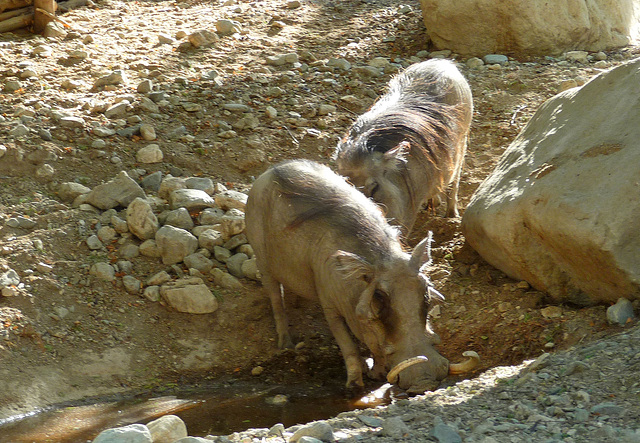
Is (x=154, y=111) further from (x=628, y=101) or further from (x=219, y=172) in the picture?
(x=628, y=101)

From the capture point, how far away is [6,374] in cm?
464

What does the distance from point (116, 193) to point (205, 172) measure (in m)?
0.81

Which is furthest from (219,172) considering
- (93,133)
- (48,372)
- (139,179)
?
(48,372)

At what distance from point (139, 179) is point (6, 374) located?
2140 millimetres

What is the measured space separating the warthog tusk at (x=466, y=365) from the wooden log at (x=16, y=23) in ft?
21.4

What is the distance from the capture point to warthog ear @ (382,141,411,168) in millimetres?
5598

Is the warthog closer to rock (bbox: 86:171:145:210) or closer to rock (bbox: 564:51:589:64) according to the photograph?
rock (bbox: 86:171:145:210)

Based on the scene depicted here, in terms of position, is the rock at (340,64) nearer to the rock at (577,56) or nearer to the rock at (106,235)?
the rock at (577,56)

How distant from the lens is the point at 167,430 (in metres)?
3.47

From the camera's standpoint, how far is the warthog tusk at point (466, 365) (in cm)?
441

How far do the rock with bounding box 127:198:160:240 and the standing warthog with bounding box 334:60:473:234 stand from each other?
56.9 inches

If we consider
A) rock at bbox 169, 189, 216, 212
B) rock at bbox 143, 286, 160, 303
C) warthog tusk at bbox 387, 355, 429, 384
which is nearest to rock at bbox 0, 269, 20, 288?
rock at bbox 143, 286, 160, 303

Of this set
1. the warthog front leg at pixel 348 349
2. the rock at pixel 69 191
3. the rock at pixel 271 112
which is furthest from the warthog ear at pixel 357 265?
the rock at pixel 271 112

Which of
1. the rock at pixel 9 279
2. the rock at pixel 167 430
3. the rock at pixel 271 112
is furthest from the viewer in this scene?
the rock at pixel 271 112
